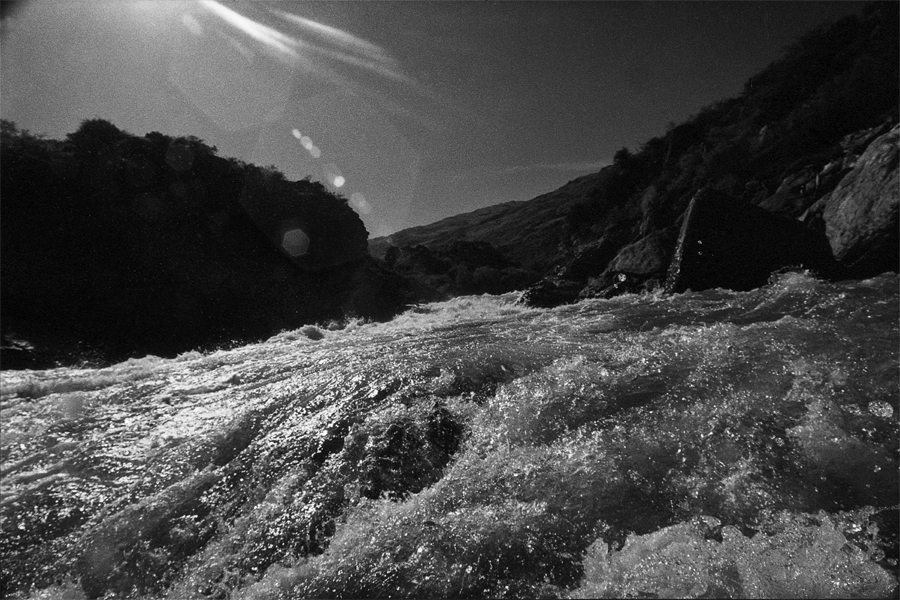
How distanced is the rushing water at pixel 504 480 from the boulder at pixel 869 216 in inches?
119

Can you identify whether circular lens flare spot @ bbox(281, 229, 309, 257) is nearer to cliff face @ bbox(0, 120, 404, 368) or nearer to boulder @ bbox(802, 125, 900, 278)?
cliff face @ bbox(0, 120, 404, 368)

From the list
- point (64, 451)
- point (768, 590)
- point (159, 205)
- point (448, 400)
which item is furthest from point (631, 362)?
point (159, 205)

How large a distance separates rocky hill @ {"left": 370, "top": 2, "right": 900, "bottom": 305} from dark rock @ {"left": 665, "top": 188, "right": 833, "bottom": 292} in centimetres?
2

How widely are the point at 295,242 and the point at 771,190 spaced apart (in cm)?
1803

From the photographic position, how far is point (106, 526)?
88.0 inches

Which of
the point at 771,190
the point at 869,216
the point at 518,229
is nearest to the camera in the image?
the point at 869,216

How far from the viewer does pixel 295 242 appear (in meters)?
18.0

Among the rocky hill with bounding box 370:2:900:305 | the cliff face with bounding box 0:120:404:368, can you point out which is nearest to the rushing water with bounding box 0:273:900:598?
the rocky hill with bounding box 370:2:900:305

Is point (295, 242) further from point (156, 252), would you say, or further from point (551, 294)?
point (551, 294)

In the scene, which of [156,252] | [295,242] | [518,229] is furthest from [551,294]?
[518,229]

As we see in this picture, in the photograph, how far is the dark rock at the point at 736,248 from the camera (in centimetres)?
689

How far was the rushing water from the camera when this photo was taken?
1.55m

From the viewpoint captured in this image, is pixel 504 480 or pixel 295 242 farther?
pixel 295 242

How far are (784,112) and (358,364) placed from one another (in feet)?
84.1
